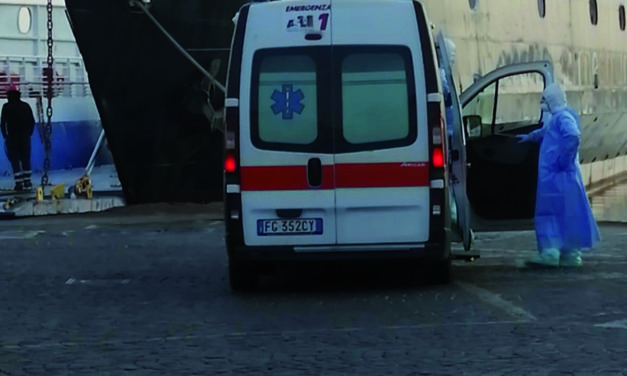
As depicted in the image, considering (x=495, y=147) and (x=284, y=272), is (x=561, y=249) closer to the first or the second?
(x=495, y=147)

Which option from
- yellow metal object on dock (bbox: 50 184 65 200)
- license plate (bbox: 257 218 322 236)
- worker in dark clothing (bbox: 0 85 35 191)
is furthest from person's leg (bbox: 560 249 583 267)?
worker in dark clothing (bbox: 0 85 35 191)

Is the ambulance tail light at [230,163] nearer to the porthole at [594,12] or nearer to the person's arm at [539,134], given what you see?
the person's arm at [539,134]

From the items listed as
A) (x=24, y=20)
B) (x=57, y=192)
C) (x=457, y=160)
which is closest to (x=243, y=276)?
(x=457, y=160)

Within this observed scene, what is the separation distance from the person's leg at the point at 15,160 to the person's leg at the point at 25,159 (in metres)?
0.07

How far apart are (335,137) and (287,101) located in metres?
0.45

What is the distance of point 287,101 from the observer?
35.0ft

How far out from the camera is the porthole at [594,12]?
30983mm

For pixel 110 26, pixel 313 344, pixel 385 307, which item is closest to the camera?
pixel 313 344

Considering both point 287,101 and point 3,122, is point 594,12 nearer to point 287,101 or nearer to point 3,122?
point 3,122

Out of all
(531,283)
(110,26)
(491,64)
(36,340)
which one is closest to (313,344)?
(36,340)

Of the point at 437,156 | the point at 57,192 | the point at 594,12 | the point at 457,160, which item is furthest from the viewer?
the point at 594,12

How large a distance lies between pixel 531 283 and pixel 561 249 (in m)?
1.10

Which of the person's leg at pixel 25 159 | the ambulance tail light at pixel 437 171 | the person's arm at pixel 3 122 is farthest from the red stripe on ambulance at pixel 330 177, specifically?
the person's arm at pixel 3 122

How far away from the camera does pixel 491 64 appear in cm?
2486
